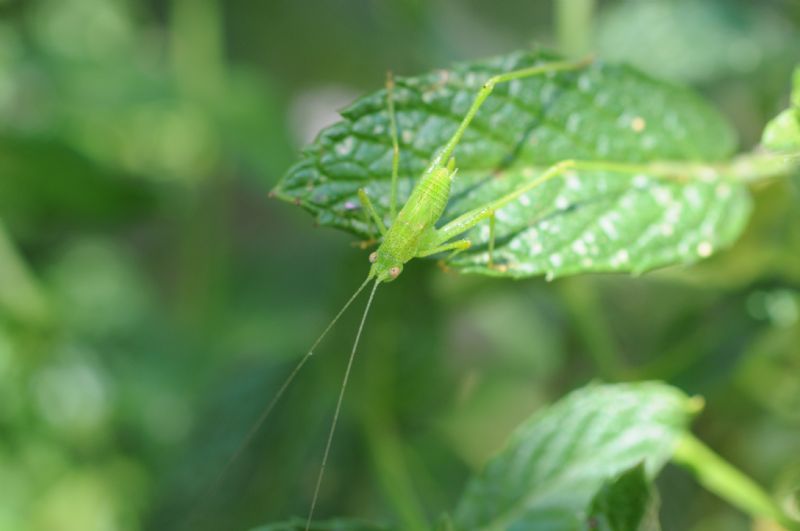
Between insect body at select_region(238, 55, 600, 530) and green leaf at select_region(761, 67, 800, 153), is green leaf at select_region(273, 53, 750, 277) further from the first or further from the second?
green leaf at select_region(761, 67, 800, 153)

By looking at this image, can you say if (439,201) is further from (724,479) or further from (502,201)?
(724,479)

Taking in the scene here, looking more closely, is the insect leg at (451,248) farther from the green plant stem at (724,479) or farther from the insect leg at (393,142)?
the green plant stem at (724,479)

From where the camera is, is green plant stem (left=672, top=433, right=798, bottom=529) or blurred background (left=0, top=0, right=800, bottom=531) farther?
blurred background (left=0, top=0, right=800, bottom=531)

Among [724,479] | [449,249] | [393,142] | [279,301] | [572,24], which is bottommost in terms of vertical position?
[724,479]

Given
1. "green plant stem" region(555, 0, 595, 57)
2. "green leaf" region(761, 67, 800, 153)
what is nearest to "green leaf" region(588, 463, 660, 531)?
"green leaf" region(761, 67, 800, 153)

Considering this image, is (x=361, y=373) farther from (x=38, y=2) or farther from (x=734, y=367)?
(x=38, y=2)

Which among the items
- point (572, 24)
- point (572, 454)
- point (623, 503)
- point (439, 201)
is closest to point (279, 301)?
point (572, 24)
